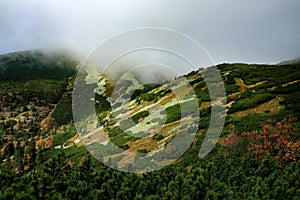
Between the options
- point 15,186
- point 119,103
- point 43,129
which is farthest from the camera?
point 43,129

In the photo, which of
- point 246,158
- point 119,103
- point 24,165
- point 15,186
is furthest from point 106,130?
point 15,186

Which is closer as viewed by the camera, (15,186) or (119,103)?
(15,186)

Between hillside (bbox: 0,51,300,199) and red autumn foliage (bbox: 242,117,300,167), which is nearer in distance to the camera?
hillside (bbox: 0,51,300,199)

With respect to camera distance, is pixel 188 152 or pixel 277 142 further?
pixel 188 152

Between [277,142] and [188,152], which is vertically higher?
[277,142]

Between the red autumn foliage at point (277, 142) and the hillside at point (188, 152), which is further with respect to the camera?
the red autumn foliage at point (277, 142)

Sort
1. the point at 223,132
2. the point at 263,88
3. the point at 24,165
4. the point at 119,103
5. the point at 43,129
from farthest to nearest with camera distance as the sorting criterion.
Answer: the point at 43,129 < the point at 119,103 < the point at 24,165 < the point at 263,88 < the point at 223,132

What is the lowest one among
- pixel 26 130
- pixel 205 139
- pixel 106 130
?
pixel 26 130

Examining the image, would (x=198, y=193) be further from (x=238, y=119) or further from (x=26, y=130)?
(x=26, y=130)
